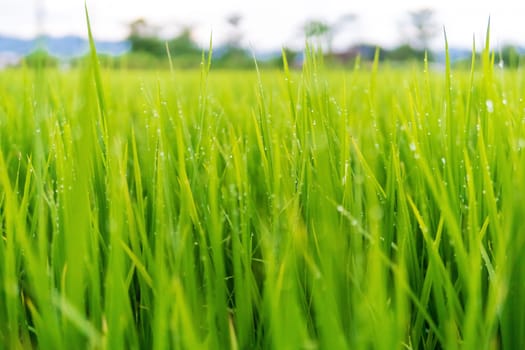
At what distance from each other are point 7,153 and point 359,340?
2.43 feet

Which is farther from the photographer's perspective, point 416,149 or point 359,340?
point 416,149

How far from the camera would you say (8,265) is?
20.3 inches

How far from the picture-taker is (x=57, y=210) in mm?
602

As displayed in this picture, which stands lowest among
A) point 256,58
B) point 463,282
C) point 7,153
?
point 463,282

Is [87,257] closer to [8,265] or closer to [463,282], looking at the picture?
[8,265]

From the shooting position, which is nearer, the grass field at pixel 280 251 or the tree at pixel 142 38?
the grass field at pixel 280 251

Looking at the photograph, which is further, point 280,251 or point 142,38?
point 142,38

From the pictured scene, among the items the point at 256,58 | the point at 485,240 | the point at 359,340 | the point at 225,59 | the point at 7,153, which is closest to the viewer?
the point at 359,340

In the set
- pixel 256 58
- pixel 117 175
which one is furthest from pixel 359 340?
pixel 256 58

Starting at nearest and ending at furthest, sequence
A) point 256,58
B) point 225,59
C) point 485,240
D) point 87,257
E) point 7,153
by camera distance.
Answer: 1. point 87,257
2. point 485,240
3. point 256,58
4. point 7,153
5. point 225,59

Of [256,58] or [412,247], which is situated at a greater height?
[256,58]

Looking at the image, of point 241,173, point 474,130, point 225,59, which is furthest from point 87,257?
point 225,59

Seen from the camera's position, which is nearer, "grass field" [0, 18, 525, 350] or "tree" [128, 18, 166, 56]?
"grass field" [0, 18, 525, 350]

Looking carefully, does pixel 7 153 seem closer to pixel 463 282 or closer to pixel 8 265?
pixel 8 265
